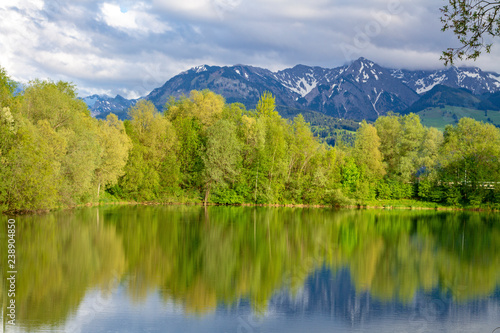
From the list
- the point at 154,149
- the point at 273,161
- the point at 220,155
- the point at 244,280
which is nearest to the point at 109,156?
the point at 154,149

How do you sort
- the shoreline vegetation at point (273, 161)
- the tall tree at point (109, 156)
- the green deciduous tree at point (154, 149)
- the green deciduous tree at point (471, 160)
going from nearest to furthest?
the tall tree at point (109, 156) < the shoreline vegetation at point (273, 161) < the green deciduous tree at point (154, 149) < the green deciduous tree at point (471, 160)

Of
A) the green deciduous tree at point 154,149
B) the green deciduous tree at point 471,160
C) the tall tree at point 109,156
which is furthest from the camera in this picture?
the green deciduous tree at point 471,160

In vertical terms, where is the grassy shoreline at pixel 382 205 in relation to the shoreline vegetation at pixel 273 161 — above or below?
below

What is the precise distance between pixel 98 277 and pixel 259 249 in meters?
11.4

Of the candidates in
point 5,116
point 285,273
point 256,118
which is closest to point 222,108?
point 256,118

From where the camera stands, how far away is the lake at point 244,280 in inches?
593

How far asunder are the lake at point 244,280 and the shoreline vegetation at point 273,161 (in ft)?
101

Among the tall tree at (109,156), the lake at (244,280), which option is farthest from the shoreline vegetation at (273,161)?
the lake at (244,280)

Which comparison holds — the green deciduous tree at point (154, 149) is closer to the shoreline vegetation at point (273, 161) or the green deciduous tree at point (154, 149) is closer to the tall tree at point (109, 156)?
the shoreline vegetation at point (273, 161)

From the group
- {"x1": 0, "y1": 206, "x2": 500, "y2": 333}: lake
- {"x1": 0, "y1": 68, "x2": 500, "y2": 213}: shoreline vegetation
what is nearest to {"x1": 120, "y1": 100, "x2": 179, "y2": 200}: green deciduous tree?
{"x1": 0, "y1": 68, "x2": 500, "y2": 213}: shoreline vegetation

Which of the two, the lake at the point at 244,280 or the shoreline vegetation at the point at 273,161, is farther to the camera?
the shoreline vegetation at the point at 273,161

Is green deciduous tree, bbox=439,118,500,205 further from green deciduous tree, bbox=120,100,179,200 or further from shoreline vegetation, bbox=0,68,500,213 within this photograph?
green deciduous tree, bbox=120,100,179,200

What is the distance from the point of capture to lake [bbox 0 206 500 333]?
15.1 metres

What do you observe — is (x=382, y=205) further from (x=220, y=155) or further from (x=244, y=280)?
(x=244, y=280)
